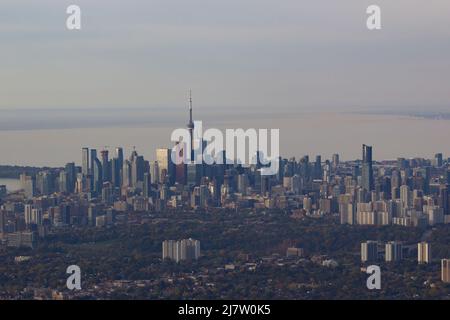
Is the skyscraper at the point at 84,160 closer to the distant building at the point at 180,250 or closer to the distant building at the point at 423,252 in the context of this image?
the distant building at the point at 180,250

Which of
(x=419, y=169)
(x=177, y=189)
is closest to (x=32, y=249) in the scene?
(x=177, y=189)

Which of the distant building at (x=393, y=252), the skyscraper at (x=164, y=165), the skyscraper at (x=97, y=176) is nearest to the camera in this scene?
the distant building at (x=393, y=252)

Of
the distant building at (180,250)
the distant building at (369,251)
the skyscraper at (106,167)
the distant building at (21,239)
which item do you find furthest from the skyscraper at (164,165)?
the distant building at (369,251)

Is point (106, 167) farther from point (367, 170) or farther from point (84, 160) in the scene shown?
point (367, 170)

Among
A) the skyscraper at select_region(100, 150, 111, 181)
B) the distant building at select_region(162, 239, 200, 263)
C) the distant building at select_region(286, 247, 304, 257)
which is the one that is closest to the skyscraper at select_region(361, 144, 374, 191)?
the skyscraper at select_region(100, 150, 111, 181)

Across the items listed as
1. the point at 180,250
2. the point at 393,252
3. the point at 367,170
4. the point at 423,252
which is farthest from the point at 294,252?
the point at 367,170
